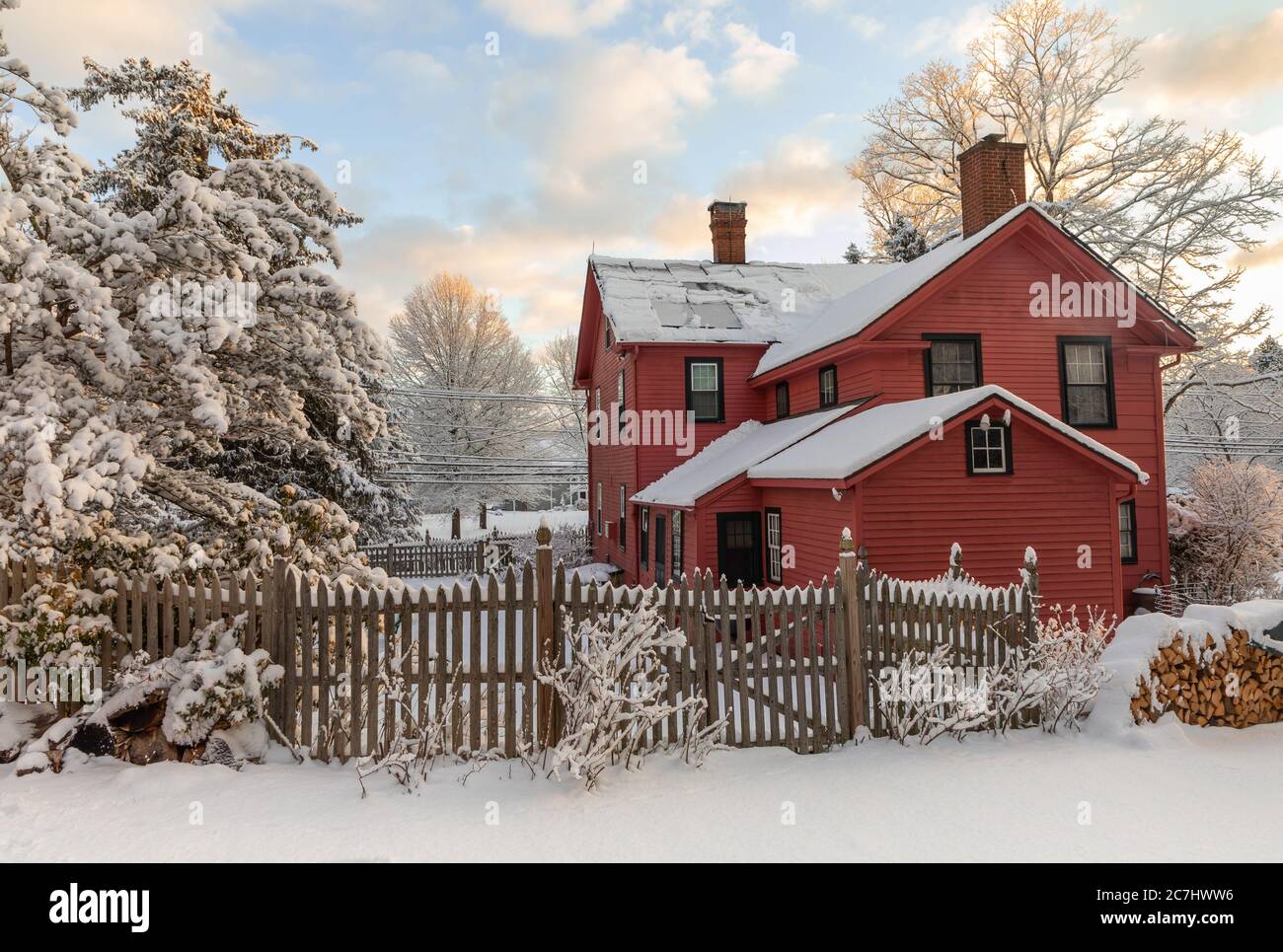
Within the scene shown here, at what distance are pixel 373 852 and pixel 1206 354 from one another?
108ft

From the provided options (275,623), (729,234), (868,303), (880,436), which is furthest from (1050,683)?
(729,234)

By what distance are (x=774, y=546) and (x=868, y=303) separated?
6.43 m

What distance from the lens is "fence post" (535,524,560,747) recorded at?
21.6 feet

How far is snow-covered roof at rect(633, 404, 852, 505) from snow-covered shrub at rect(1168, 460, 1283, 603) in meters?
10.2

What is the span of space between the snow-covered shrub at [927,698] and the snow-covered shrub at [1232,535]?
14.0 m

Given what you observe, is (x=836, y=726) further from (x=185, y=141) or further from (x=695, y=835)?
(x=185, y=141)

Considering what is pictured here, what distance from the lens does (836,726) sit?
7.25m

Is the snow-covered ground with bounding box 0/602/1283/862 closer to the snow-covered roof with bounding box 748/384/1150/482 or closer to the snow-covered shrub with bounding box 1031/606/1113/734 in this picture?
the snow-covered shrub with bounding box 1031/606/1113/734

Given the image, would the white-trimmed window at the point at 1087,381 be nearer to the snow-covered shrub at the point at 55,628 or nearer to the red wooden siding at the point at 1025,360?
the red wooden siding at the point at 1025,360

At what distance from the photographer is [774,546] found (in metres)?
16.2

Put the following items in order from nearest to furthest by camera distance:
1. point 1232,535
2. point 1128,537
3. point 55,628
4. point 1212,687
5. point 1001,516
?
point 55,628
point 1212,687
point 1001,516
point 1128,537
point 1232,535

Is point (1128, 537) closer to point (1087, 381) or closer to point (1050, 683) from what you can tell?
point (1087, 381)

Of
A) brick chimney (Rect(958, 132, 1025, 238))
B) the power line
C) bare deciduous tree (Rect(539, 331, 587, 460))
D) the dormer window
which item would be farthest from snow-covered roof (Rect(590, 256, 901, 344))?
bare deciduous tree (Rect(539, 331, 587, 460))
